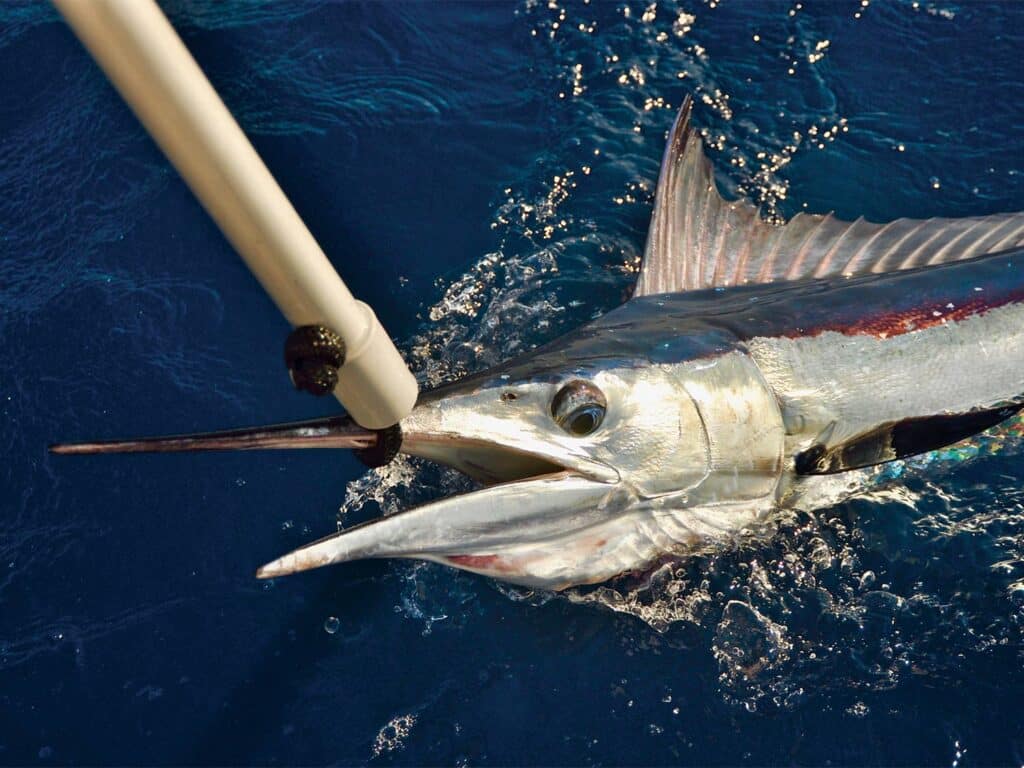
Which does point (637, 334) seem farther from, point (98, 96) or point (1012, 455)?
point (98, 96)

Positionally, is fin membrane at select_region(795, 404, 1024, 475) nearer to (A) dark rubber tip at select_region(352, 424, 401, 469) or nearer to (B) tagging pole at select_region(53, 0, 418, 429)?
(A) dark rubber tip at select_region(352, 424, 401, 469)

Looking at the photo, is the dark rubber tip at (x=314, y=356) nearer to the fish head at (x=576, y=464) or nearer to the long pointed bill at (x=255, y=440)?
the long pointed bill at (x=255, y=440)

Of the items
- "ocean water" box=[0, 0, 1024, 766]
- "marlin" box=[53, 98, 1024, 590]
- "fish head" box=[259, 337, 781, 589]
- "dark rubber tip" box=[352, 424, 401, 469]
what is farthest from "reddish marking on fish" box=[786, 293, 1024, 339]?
"dark rubber tip" box=[352, 424, 401, 469]

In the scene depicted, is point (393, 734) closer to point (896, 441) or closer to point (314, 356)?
point (314, 356)

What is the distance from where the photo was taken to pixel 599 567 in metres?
2.72

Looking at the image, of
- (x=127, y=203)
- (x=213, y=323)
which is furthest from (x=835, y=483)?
(x=127, y=203)

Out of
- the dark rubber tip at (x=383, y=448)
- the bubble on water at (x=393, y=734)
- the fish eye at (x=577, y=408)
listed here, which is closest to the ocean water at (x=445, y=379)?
the bubble on water at (x=393, y=734)

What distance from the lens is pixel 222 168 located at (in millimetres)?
1461

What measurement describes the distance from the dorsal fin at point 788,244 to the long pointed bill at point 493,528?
1.06m

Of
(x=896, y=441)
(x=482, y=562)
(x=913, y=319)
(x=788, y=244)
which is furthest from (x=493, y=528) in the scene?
(x=788, y=244)

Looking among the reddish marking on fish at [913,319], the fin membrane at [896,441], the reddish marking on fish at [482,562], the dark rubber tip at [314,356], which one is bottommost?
the fin membrane at [896,441]

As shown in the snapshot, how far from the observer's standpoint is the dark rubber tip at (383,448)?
2176 millimetres

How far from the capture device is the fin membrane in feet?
9.42

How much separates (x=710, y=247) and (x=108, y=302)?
2.32 m
